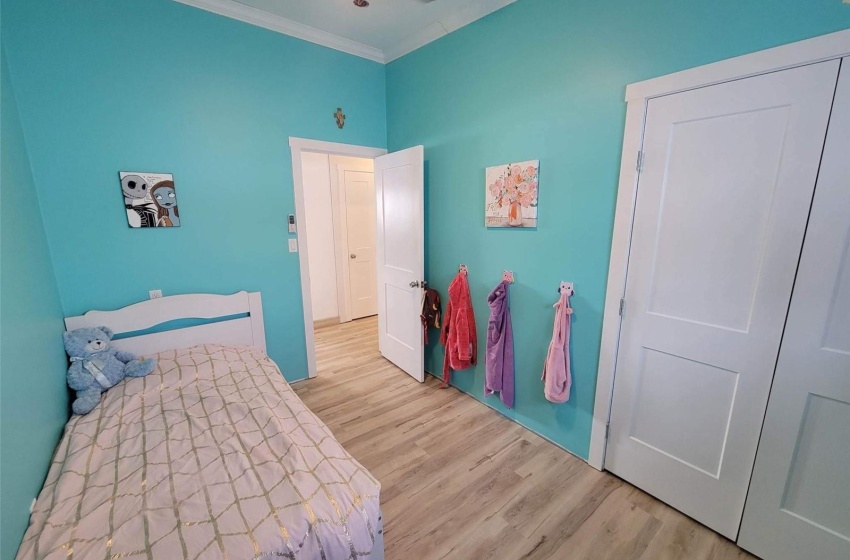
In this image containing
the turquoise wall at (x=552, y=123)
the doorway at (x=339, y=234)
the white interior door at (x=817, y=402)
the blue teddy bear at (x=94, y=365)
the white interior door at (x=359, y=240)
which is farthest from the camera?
the white interior door at (x=359, y=240)

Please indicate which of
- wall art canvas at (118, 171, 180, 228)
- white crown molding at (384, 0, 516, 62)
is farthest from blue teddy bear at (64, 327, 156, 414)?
white crown molding at (384, 0, 516, 62)

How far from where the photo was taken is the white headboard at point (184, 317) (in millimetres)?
2039

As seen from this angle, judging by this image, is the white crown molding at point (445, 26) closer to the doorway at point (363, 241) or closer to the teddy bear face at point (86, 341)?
the doorway at point (363, 241)

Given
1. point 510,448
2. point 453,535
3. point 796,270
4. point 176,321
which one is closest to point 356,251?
point 176,321

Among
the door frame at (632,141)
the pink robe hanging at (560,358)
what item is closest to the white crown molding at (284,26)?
the door frame at (632,141)

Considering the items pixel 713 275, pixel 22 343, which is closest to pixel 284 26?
pixel 22 343

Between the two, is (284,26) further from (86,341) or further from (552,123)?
(86,341)

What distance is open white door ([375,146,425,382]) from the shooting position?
2615 millimetres

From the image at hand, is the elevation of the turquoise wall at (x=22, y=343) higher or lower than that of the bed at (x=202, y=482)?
higher

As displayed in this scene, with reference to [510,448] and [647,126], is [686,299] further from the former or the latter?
[510,448]

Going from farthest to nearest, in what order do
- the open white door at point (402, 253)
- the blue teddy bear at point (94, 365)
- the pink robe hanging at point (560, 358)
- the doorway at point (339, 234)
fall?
the doorway at point (339, 234)
the open white door at point (402, 253)
the pink robe hanging at point (560, 358)
the blue teddy bear at point (94, 365)

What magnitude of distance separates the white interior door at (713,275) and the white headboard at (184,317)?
250 cm

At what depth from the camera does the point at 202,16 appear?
2150 mm

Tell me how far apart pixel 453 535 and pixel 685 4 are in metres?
2.52
